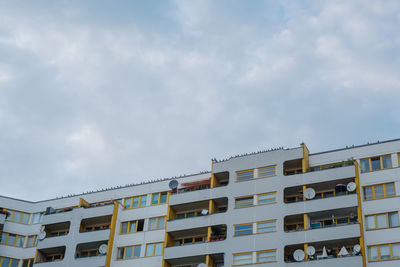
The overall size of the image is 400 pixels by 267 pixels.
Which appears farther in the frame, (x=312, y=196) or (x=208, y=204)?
(x=208, y=204)

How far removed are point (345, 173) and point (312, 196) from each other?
430cm

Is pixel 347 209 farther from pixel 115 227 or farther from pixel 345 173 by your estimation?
pixel 115 227

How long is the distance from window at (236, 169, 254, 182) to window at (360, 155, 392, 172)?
1258 centimetres

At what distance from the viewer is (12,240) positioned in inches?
3209

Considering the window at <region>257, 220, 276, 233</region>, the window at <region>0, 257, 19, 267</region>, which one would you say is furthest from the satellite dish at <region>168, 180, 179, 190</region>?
the window at <region>0, 257, 19, 267</region>

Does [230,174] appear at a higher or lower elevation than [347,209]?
higher

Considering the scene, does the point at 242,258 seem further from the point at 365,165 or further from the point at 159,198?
the point at 365,165

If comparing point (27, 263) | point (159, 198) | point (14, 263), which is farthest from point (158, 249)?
point (14, 263)

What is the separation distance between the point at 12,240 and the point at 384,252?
49971 millimetres

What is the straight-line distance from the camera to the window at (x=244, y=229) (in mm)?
65312

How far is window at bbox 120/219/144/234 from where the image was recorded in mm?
73869

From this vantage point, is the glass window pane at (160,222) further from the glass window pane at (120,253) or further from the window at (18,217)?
the window at (18,217)

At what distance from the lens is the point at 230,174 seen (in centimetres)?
7006

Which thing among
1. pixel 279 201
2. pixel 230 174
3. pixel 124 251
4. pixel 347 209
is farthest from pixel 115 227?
pixel 347 209
